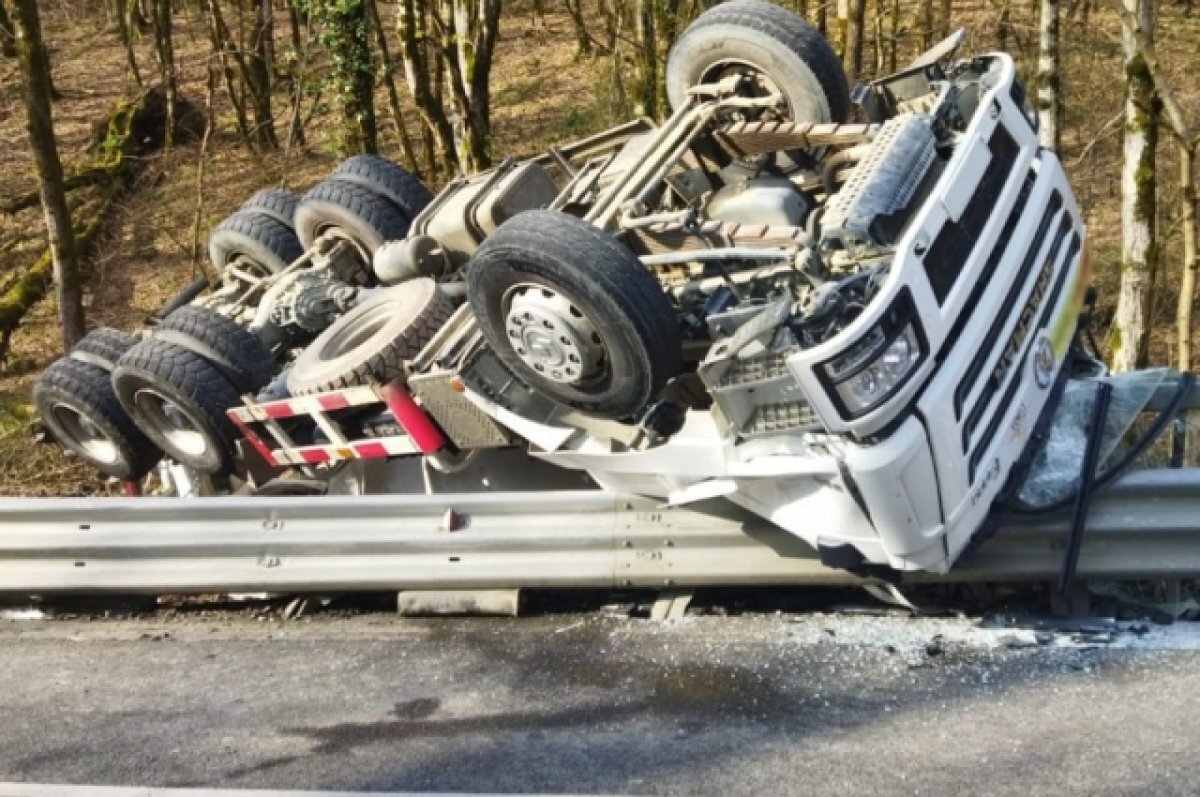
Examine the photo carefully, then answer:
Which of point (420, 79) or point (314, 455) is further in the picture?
point (420, 79)

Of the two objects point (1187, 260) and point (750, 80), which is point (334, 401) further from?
point (1187, 260)

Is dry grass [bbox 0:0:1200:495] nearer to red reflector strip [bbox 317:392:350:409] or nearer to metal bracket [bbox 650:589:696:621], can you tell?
red reflector strip [bbox 317:392:350:409]

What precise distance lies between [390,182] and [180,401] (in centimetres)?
170

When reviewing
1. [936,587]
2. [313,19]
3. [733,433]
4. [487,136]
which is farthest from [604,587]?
[313,19]

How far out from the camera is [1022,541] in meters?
4.30

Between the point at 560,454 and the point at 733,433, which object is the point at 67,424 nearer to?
the point at 560,454

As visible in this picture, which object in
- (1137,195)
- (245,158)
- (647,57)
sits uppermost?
(647,57)

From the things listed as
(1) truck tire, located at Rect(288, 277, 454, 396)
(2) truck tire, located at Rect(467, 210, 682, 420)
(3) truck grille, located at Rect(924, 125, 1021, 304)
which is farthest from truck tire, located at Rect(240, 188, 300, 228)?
(3) truck grille, located at Rect(924, 125, 1021, 304)

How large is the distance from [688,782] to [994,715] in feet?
3.20

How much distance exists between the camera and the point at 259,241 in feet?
22.2

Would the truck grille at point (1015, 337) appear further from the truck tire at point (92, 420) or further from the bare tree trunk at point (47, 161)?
the bare tree trunk at point (47, 161)

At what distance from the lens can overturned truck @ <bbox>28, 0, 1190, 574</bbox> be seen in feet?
13.0

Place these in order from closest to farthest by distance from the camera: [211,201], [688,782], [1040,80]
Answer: [688,782], [1040,80], [211,201]

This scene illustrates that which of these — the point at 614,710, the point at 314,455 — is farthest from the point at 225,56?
the point at 614,710
